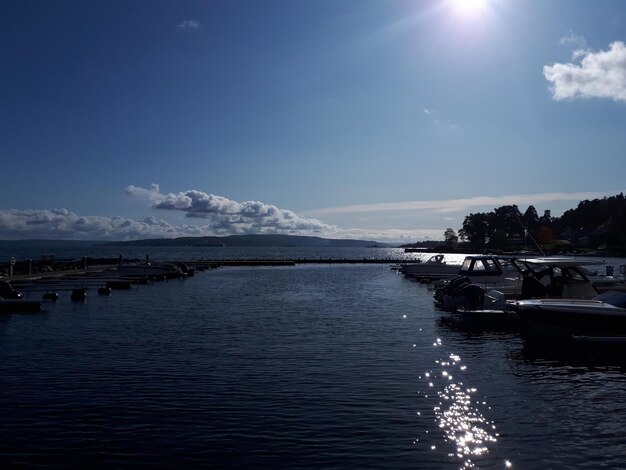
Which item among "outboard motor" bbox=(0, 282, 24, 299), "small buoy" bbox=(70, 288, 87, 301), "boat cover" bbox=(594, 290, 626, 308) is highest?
"boat cover" bbox=(594, 290, 626, 308)

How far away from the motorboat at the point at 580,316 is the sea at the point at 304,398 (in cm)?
79

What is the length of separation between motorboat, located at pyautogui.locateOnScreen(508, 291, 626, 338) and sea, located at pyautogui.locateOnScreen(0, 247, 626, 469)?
79cm

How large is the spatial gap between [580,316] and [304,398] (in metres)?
12.0

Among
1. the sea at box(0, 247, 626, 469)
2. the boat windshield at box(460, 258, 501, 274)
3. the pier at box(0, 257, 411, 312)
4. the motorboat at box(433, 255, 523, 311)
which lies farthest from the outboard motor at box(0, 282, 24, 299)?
the boat windshield at box(460, 258, 501, 274)

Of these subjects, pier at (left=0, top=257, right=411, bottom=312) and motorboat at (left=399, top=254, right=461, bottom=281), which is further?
motorboat at (left=399, top=254, right=461, bottom=281)

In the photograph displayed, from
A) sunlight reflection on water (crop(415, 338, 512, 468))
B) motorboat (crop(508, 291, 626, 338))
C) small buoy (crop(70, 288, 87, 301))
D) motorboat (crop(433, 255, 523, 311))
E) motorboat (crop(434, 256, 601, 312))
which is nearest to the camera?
→ sunlight reflection on water (crop(415, 338, 512, 468))

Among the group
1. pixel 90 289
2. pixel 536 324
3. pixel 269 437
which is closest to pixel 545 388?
pixel 536 324

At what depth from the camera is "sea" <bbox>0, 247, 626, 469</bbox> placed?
11297 mm

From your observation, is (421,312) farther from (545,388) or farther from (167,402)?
(167,402)

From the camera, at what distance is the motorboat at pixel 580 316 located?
21.1 m

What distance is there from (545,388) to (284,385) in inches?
291

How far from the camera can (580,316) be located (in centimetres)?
2147

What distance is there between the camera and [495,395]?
15742 mm

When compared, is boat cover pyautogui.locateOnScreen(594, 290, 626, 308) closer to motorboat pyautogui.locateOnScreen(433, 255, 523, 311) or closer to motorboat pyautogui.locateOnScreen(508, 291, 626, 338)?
motorboat pyautogui.locateOnScreen(508, 291, 626, 338)
